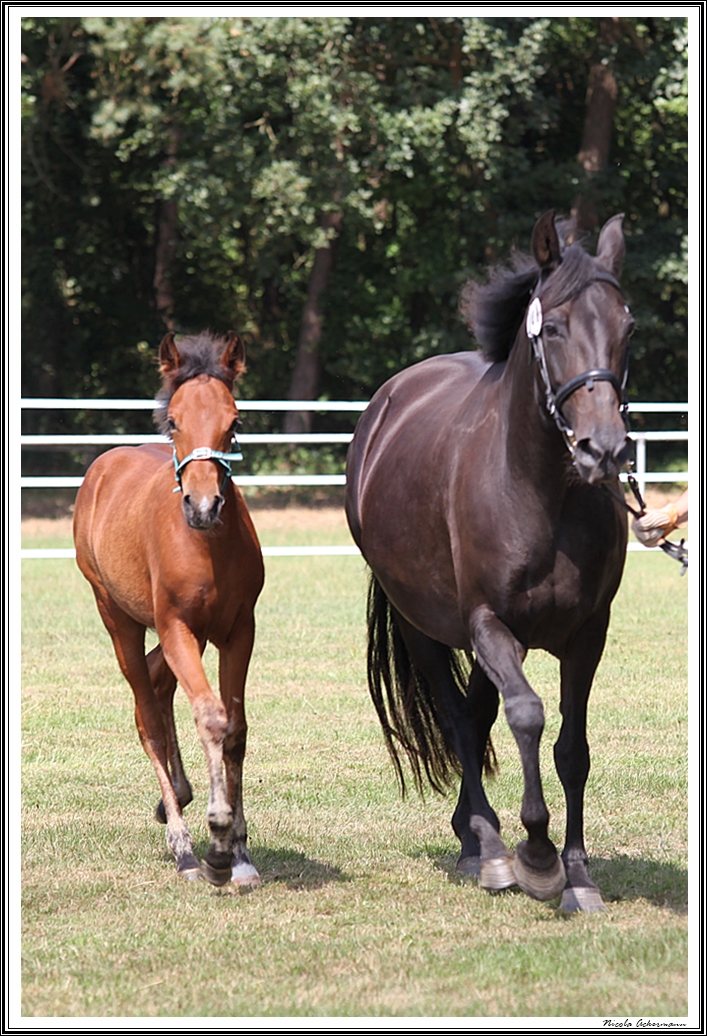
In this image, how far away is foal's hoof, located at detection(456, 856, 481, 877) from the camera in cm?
489

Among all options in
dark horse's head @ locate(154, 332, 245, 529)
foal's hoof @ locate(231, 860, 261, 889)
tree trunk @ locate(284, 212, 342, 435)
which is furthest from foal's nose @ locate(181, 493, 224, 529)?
tree trunk @ locate(284, 212, 342, 435)

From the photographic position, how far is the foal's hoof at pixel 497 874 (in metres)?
4.51

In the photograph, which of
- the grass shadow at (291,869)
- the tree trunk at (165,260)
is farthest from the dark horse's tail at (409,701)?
the tree trunk at (165,260)

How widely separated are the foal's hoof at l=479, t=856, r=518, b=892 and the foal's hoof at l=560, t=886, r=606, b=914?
0.21 metres

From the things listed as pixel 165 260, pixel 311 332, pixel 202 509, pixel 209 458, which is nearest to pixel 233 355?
pixel 209 458

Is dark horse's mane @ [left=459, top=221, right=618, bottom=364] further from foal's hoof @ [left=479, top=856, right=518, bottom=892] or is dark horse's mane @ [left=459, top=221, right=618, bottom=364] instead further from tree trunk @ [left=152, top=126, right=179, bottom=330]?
tree trunk @ [left=152, top=126, right=179, bottom=330]

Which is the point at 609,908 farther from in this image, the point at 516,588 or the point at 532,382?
Answer: the point at 532,382

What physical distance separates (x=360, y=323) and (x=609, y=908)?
21.6m

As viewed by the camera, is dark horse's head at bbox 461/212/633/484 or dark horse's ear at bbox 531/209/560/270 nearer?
dark horse's head at bbox 461/212/633/484

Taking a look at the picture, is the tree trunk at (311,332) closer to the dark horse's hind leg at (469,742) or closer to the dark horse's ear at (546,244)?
the dark horse's hind leg at (469,742)

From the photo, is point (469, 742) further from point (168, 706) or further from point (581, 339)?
point (581, 339)

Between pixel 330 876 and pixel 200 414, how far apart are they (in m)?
1.80

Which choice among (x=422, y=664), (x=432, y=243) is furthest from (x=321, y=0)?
(x=422, y=664)

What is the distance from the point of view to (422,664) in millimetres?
5625
